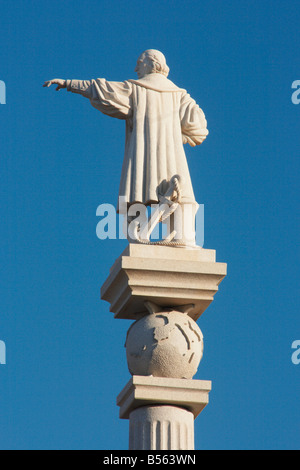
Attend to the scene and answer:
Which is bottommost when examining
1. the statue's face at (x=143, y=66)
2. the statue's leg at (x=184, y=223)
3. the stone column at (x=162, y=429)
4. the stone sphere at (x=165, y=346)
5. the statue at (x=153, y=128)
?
the stone column at (x=162, y=429)

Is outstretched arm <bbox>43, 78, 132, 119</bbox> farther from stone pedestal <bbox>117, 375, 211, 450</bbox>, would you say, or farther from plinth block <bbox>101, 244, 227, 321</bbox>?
stone pedestal <bbox>117, 375, 211, 450</bbox>

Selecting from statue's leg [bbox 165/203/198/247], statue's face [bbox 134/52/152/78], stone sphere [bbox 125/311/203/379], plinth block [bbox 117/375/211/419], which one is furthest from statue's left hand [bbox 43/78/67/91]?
plinth block [bbox 117/375/211/419]

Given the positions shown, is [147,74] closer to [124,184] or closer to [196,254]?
[124,184]

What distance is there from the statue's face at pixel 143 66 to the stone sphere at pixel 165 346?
3.98 metres

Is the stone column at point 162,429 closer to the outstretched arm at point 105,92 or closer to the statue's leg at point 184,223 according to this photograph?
the statue's leg at point 184,223

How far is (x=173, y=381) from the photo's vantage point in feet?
56.1

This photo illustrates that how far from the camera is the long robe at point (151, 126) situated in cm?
1847

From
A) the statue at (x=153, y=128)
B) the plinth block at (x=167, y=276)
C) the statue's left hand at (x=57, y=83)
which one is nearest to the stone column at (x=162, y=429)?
the plinth block at (x=167, y=276)

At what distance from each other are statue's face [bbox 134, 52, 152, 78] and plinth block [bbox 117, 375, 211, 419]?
4966 mm

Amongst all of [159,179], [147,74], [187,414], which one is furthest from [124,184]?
[187,414]

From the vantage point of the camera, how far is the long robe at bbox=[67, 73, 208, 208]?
18.5m

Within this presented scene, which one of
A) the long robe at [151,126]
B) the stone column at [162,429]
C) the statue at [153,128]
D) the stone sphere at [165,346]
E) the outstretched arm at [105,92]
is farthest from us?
the outstretched arm at [105,92]

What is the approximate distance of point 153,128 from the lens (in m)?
18.9
